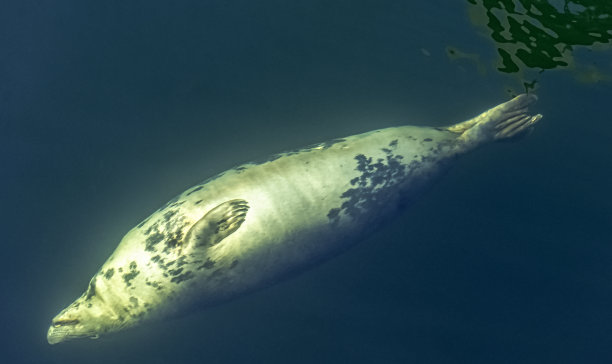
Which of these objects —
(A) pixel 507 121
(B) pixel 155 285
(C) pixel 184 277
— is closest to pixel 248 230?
(C) pixel 184 277

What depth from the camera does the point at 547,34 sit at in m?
5.86

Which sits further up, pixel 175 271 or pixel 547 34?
pixel 547 34

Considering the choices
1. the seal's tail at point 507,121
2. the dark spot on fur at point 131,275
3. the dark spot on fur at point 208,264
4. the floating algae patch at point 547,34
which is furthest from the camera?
the floating algae patch at point 547,34

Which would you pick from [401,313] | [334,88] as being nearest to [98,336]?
[401,313]

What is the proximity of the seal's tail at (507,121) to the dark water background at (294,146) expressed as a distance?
1.21ft

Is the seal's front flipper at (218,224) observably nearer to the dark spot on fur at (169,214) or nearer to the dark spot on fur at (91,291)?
the dark spot on fur at (169,214)

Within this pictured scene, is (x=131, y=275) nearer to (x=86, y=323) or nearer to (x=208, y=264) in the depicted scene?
(x=86, y=323)

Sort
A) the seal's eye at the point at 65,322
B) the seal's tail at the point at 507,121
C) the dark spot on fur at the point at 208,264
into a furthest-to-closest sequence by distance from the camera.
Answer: the seal's tail at the point at 507,121 < the seal's eye at the point at 65,322 < the dark spot on fur at the point at 208,264

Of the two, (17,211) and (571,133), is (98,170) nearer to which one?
(17,211)

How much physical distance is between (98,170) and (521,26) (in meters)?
5.38

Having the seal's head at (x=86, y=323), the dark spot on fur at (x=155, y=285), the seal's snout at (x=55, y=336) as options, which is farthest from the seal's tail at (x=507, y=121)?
the seal's snout at (x=55, y=336)

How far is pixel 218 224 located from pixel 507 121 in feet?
11.4

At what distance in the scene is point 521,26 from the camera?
595cm

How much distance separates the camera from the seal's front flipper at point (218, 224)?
14.6 ft
